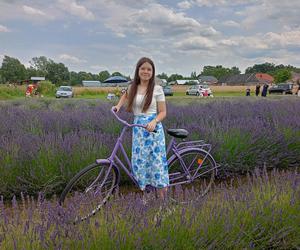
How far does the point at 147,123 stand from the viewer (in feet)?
11.6

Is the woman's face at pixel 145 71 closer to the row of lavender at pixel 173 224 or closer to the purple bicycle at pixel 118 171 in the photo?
the purple bicycle at pixel 118 171

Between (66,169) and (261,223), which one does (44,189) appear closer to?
(66,169)

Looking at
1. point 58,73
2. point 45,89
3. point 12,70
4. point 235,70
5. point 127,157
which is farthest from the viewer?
point 235,70

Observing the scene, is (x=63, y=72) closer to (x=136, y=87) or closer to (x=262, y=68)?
(x=262, y=68)

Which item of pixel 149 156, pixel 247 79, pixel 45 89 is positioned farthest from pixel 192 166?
pixel 247 79

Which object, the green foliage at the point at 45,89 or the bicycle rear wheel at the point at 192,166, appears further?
the green foliage at the point at 45,89

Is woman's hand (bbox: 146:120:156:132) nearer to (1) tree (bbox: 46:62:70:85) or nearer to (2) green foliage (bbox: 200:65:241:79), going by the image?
(1) tree (bbox: 46:62:70:85)

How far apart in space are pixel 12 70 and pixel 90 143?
10563cm

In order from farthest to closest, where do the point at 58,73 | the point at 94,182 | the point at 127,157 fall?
1. the point at 58,73
2. the point at 127,157
3. the point at 94,182

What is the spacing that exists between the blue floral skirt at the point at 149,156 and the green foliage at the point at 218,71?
135m

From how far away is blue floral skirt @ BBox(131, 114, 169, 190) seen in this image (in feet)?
11.8

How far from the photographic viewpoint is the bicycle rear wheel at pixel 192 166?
4086mm

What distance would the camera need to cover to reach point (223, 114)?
715 centimetres

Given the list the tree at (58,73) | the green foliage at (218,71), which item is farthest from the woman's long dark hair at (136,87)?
the green foliage at (218,71)
